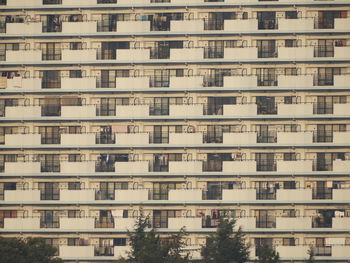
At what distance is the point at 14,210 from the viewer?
166500 mm

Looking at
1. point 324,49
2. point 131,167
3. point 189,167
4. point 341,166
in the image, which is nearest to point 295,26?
point 324,49

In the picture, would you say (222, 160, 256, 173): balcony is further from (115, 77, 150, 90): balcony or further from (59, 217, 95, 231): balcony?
(59, 217, 95, 231): balcony

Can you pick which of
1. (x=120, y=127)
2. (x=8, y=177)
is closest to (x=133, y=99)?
(x=120, y=127)

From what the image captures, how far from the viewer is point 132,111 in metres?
165

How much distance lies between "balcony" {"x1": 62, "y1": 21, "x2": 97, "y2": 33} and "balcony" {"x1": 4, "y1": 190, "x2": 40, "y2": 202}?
14.4 m

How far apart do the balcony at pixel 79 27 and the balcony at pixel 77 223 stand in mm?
16418

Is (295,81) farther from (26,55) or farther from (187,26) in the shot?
(26,55)

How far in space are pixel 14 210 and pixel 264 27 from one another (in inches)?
1073

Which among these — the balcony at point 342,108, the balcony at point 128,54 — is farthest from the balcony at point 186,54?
the balcony at point 342,108

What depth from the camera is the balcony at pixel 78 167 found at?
16525 centimetres

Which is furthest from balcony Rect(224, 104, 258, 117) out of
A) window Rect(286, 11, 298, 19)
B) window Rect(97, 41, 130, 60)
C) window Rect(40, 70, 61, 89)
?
window Rect(40, 70, 61, 89)

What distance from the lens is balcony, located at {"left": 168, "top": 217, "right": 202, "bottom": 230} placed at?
538 ft

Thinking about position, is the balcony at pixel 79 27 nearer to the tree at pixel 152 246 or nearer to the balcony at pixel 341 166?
the tree at pixel 152 246

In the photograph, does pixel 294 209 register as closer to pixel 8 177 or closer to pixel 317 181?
pixel 317 181
